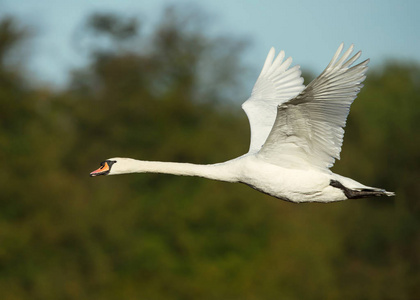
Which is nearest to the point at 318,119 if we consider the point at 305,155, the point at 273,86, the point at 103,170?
the point at 305,155

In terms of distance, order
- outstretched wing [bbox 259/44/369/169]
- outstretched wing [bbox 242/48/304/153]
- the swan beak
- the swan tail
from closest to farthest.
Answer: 1. outstretched wing [bbox 259/44/369/169]
2. the swan tail
3. the swan beak
4. outstretched wing [bbox 242/48/304/153]

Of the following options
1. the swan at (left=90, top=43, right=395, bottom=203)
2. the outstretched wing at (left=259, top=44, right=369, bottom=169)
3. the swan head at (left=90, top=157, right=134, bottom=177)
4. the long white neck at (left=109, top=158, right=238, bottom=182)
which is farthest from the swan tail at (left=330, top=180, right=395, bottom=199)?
the swan head at (left=90, top=157, right=134, bottom=177)

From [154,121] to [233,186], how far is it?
404 inches

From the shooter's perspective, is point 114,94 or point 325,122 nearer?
point 325,122

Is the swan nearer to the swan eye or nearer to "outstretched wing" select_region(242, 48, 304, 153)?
the swan eye

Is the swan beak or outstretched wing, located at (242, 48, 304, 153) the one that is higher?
outstretched wing, located at (242, 48, 304, 153)

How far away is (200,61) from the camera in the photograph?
1640 inches

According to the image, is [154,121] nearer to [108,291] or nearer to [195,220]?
[195,220]

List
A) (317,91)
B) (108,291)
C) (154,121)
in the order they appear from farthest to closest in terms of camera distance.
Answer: (154,121)
(108,291)
(317,91)

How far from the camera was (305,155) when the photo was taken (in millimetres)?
11352

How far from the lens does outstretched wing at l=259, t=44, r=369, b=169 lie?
10.1 metres

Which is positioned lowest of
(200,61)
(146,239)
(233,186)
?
(146,239)

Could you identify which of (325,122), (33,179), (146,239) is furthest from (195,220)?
(325,122)

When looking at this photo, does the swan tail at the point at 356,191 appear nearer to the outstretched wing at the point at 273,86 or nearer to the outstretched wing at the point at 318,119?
the outstretched wing at the point at 318,119
